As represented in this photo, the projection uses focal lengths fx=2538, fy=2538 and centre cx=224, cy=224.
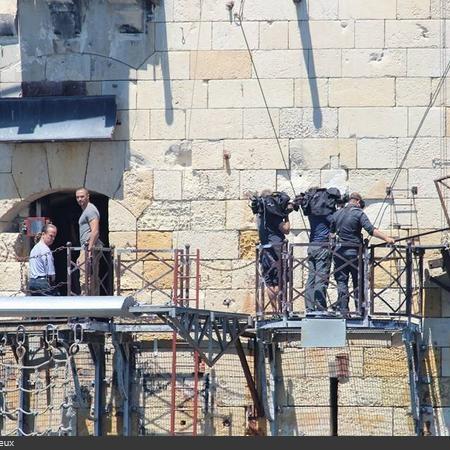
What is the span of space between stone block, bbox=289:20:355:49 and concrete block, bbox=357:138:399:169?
44.3 inches

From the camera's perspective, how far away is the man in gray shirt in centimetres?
2764

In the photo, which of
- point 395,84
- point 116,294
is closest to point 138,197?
point 116,294

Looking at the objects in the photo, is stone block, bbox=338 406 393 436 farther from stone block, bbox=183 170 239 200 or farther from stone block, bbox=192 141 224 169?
stone block, bbox=192 141 224 169

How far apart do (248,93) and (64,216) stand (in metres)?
2.97

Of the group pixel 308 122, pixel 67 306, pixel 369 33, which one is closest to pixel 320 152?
pixel 308 122

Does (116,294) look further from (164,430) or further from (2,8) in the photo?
(2,8)

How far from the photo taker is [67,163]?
2908 cm

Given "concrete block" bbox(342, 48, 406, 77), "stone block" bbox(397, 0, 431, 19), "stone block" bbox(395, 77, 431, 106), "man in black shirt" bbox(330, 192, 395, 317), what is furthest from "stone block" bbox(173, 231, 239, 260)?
"stone block" bbox(397, 0, 431, 19)

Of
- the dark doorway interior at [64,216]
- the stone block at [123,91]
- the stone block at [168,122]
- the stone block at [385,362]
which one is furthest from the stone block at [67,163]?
the stone block at [385,362]

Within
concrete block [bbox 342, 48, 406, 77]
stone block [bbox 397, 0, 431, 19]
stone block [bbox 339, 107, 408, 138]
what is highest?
stone block [bbox 397, 0, 431, 19]

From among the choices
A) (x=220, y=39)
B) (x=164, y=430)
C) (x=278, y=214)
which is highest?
(x=220, y=39)

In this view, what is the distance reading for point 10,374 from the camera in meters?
28.8

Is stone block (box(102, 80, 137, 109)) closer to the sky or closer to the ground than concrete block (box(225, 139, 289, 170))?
closer to the sky

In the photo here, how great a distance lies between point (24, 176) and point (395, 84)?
437 centimetres
